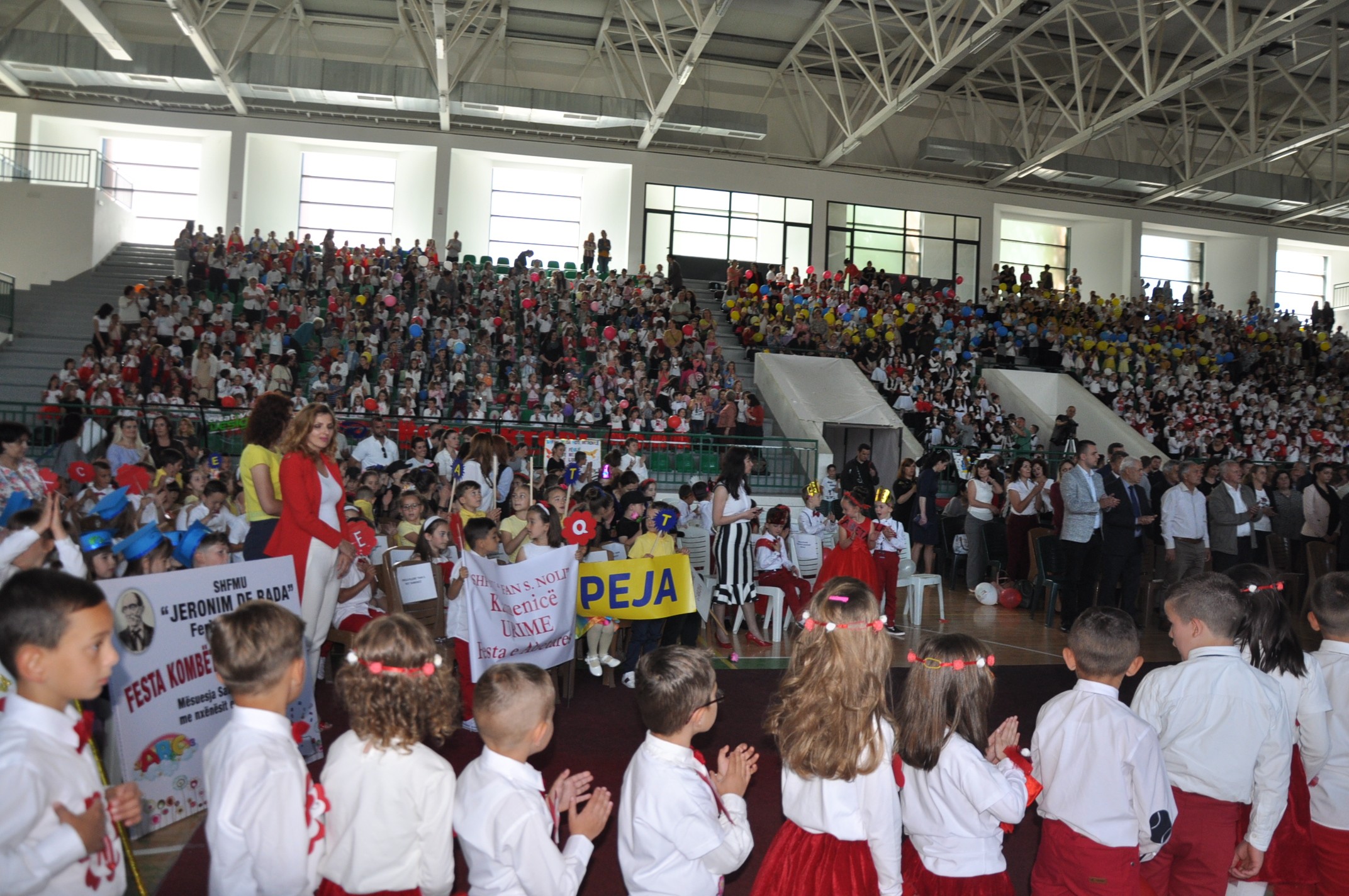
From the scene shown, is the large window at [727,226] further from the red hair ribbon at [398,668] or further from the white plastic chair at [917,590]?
the red hair ribbon at [398,668]

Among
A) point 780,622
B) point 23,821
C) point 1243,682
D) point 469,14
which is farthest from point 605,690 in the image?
point 469,14

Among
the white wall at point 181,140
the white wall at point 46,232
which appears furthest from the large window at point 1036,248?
the white wall at point 46,232

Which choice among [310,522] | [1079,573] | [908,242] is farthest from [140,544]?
[908,242]

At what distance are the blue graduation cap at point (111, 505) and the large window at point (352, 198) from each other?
64.9 feet

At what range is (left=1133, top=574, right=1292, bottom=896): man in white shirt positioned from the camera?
3086 mm

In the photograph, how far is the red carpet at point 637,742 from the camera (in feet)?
12.6

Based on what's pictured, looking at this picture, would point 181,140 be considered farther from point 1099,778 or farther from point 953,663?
point 1099,778

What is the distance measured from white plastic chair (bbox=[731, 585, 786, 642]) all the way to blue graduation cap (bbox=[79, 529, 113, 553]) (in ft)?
17.1

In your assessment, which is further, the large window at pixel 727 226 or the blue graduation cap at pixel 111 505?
the large window at pixel 727 226

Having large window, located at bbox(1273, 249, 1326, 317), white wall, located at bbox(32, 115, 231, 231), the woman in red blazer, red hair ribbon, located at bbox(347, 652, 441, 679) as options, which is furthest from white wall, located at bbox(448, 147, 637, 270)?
red hair ribbon, located at bbox(347, 652, 441, 679)

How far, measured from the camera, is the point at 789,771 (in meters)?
2.87

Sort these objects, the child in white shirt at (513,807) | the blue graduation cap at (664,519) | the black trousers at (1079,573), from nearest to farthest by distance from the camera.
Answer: the child in white shirt at (513,807) → the blue graduation cap at (664,519) → the black trousers at (1079,573)

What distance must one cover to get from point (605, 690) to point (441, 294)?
14.6 m

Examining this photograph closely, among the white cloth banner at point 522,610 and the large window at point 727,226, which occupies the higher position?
the large window at point 727,226
